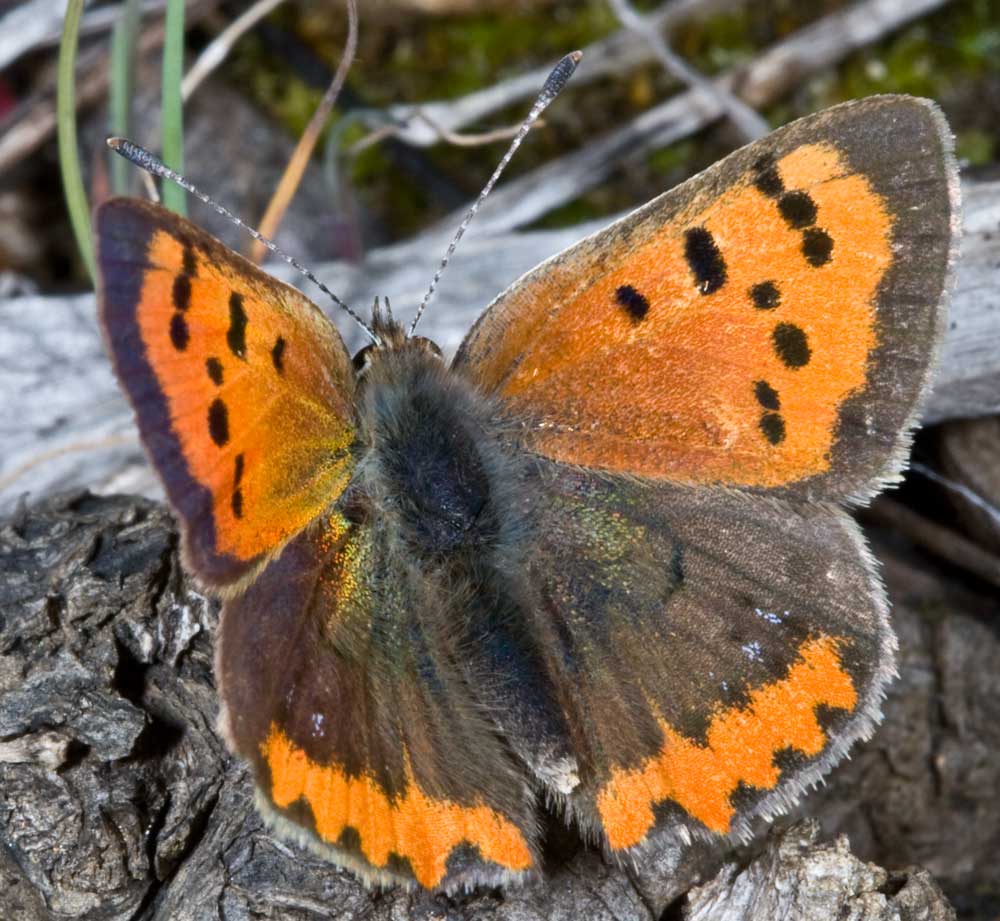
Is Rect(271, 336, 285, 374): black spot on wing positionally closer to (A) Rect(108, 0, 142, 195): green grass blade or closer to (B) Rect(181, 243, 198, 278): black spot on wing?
(B) Rect(181, 243, 198, 278): black spot on wing

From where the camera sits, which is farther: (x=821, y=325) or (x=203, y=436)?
(x=821, y=325)

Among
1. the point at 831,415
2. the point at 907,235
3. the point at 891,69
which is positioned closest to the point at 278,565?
the point at 831,415

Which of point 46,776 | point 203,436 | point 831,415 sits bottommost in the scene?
point 831,415

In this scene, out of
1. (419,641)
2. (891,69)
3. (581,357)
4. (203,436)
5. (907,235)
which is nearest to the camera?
(203,436)

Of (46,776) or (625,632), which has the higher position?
(46,776)

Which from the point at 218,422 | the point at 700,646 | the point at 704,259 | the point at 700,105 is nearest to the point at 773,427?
the point at 704,259

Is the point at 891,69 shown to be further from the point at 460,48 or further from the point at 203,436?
the point at 203,436
